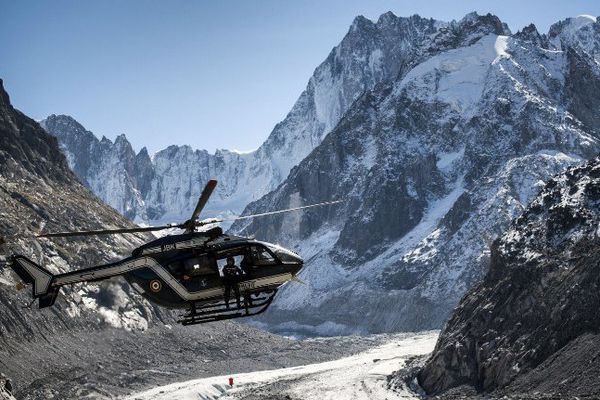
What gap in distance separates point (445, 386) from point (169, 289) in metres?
61.5

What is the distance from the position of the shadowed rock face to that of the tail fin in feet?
160

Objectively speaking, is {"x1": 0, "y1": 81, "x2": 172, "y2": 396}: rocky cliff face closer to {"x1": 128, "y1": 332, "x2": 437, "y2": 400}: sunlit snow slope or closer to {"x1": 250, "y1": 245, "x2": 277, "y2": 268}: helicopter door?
{"x1": 128, "y1": 332, "x2": 437, "y2": 400}: sunlit snow slope

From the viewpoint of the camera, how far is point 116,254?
168 m

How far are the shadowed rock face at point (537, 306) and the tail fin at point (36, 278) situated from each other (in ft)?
160

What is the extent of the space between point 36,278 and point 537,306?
64.7 m

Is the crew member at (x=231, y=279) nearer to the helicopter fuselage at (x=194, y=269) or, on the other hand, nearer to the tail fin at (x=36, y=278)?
the helicopter fuselage at (x=194, y=269)

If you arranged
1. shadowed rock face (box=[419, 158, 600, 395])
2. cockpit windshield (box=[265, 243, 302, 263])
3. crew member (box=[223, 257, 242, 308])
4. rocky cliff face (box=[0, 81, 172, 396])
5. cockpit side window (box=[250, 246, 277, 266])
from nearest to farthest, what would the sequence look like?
crew member (box=[223, 257, 242, 308]) → cockpit side window (box=[250, 246, 277, 266]) → cockpit windshield (box=[265, 243, 302, 263]) → shadowed rock face (box=[419, 158, 600, 395]) → rocky cliff face (box=[0, 81, 172, 396])

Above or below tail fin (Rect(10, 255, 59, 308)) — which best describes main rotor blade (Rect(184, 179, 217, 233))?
above

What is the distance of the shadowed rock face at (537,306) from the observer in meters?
84.9

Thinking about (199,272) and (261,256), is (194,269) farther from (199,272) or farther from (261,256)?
(261,256)

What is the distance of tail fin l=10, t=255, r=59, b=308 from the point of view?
40.8 m

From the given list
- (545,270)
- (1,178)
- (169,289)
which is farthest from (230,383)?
(169,289)

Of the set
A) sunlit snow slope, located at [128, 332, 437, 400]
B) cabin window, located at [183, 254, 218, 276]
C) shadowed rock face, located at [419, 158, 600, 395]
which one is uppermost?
cabin window, located at [183, 254, 218, 276]

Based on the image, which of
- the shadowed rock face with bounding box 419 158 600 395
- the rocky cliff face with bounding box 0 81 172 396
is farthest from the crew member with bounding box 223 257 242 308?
the rocky cliff face with bounding box 0 81 172 396
